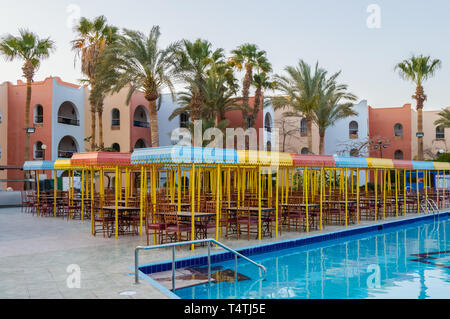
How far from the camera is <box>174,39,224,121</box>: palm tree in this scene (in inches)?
850

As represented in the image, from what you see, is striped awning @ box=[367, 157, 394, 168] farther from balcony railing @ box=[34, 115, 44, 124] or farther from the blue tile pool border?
balcony railing @ box=[34, 115, 44, 124]

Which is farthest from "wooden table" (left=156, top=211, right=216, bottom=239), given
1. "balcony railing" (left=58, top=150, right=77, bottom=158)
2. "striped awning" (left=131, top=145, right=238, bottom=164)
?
"balcony railing" (left=58, top=150, right=77, bottom=158)

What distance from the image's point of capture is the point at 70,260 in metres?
9.12

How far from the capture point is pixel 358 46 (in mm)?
14938

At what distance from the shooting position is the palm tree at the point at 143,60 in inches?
802

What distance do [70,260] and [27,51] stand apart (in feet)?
83.5

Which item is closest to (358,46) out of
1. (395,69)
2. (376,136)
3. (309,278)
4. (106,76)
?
(309,278)

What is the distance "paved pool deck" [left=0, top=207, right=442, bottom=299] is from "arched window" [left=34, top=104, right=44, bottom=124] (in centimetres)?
1926

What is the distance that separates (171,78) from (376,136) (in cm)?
2304

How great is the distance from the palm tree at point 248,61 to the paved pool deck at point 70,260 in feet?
57.4

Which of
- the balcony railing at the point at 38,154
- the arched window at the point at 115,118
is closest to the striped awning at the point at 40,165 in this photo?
the balcony railing at the point at 38,154

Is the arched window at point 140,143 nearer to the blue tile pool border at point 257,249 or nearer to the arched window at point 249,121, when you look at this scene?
the arched window at point 249,121

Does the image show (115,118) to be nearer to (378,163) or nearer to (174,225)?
(378,163)

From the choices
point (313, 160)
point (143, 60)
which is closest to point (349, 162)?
point (313, 160)
